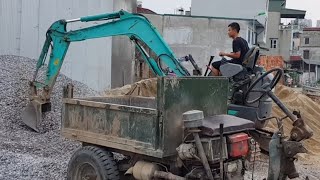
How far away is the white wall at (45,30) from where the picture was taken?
13.5m

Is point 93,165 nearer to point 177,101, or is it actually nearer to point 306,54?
point 177,101

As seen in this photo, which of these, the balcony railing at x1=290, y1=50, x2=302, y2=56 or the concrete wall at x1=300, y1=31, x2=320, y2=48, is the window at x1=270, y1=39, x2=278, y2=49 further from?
the concrete wall at x1=300, y1=31, x2=320, y2=48

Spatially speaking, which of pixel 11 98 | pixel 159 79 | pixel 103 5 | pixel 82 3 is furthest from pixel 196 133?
pixel 103 5

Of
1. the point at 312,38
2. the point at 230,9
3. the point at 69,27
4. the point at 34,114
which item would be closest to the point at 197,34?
the point at 230,9

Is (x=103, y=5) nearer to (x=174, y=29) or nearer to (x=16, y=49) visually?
(x=16, y=49)

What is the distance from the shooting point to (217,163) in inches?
187

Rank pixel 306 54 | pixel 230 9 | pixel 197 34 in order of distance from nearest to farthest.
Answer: pixel 197 34 < pixel 230 9 < pixel 306 54

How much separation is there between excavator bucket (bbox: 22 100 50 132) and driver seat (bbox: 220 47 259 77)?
395cm

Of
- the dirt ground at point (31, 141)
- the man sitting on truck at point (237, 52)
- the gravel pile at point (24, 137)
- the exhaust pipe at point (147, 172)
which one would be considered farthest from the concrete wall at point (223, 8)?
the exhaust pipe at point (147, 172)

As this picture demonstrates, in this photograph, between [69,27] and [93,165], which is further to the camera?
[69,27]

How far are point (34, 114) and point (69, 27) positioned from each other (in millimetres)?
7351

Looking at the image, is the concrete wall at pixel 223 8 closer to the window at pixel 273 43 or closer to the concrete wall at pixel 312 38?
the window at pixel 273 43

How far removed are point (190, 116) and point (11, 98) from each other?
21.6ft

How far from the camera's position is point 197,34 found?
89.9ft
